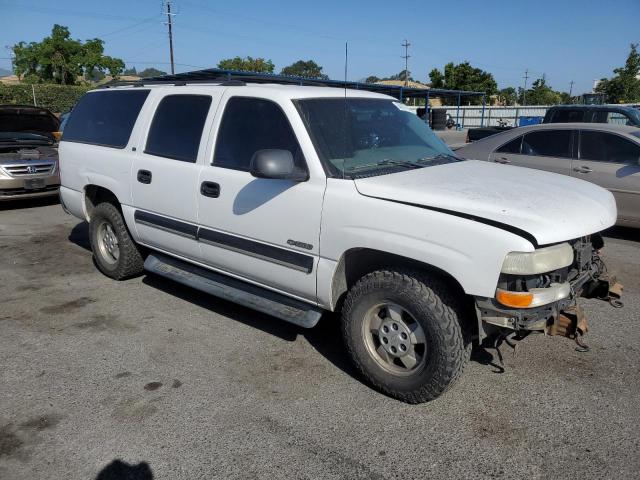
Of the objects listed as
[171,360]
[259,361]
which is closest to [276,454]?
[259,361]

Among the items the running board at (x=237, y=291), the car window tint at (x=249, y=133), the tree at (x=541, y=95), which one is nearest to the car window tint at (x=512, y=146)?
the car window tint at (x=249, y=133)

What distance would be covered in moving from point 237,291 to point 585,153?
5.44 metres

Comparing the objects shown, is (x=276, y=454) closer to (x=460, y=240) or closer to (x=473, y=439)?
(x=473, y=439)

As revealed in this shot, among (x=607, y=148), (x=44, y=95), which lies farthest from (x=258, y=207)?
(x=44, y=95)

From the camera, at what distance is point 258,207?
12.3 ft

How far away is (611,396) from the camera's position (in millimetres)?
3352

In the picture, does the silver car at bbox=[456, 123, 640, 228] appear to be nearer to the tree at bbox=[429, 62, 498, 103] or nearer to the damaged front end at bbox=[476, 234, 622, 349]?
the damaged front end at bbox=[476, 234, 622, 349]

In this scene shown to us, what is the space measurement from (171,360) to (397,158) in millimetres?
2234

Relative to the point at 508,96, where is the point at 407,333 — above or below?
below

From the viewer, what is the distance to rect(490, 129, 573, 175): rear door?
23.8 feet

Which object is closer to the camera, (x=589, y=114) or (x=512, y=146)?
(x=512, y=146)

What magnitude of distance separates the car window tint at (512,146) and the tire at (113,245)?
211 inches

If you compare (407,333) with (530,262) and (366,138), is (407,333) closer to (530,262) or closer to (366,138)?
(530,262)

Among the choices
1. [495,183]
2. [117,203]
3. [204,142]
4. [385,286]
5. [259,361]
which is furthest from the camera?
[117,203]
